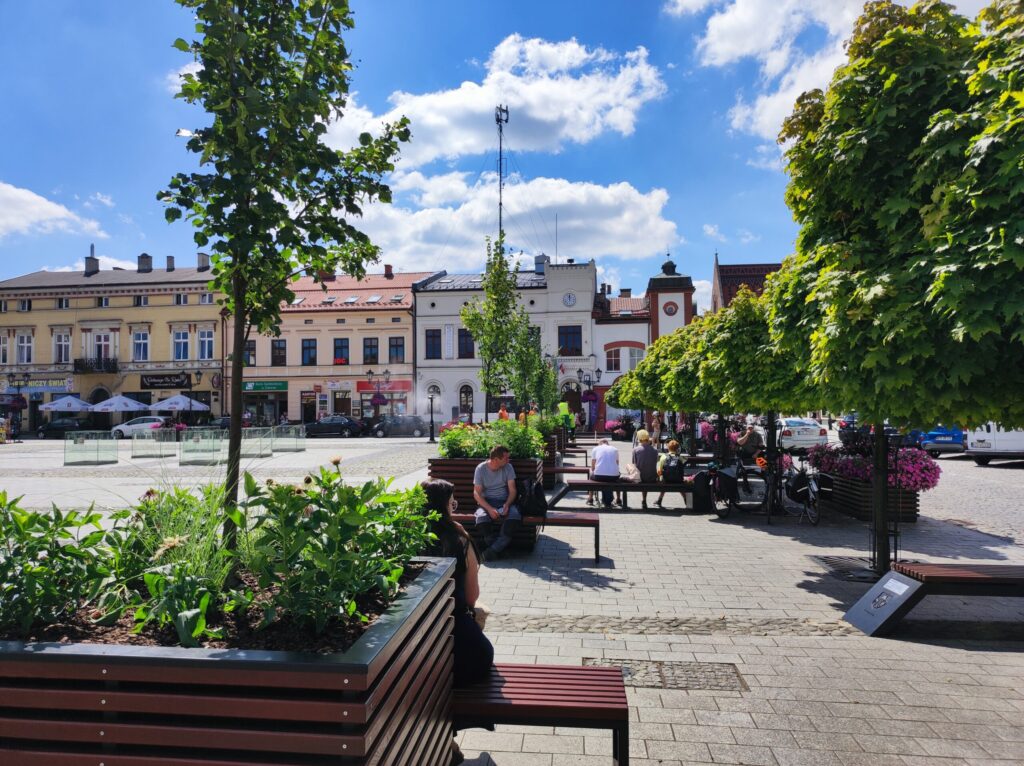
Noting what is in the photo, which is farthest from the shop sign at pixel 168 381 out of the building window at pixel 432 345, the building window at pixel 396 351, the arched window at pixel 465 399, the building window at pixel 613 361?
the building window at pixel 613 361

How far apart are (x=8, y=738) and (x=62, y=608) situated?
55cm

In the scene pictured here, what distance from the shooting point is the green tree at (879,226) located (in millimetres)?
4727

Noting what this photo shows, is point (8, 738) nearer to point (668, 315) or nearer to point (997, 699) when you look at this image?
point (997, 699)

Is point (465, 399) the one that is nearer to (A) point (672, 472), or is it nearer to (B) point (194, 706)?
(A) point (672, 472)

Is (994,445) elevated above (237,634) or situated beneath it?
situated beneath

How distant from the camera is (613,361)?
45.2m

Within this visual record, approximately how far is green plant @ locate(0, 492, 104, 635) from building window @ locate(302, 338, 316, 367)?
47414mm

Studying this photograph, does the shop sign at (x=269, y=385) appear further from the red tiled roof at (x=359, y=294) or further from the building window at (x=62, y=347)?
the building window at (x=62, y=347)

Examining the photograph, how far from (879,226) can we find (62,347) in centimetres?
5757

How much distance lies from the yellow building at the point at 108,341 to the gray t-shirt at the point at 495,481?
43981 millimetres

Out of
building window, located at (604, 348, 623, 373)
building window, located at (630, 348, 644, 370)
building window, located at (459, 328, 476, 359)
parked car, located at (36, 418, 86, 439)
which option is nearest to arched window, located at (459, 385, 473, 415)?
building window, located at (459, 328, 476, 359)

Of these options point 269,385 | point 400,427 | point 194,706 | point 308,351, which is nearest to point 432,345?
point 400,427

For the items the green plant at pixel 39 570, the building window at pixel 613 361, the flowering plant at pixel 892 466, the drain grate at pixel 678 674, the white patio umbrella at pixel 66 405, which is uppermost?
the building window at pixel 613 361

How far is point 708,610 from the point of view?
5.89 metres
